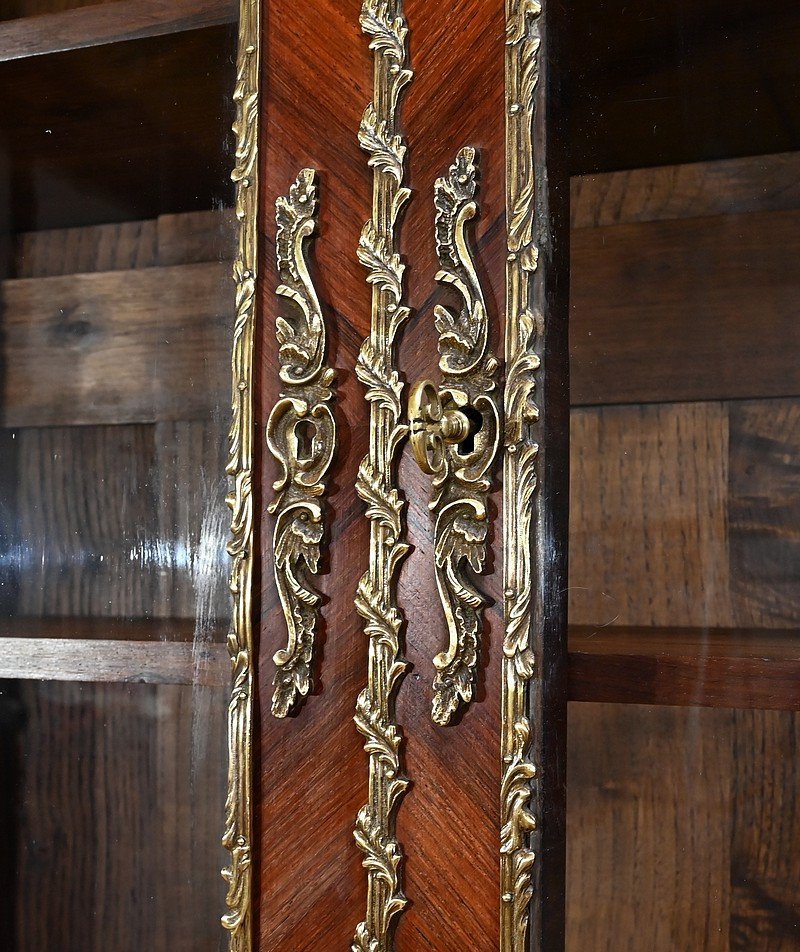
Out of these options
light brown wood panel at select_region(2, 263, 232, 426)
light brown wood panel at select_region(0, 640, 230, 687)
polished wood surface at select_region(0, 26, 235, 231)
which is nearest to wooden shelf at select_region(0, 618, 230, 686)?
light brown wood panel at select_region(0, 640, 230, 687)

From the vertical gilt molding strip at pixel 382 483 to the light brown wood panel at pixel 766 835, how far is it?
146 mm

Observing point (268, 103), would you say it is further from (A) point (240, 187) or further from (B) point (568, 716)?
(B) point (568, 716)

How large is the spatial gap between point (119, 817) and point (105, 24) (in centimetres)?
41

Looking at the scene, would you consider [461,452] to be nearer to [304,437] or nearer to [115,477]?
[304,437]

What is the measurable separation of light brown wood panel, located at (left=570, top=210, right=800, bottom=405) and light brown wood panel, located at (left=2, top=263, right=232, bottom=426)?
174mm

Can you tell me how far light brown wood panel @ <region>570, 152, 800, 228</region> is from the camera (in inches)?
16.9

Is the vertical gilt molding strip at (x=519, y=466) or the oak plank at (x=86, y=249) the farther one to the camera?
the oak plank at (x=86, y=249)

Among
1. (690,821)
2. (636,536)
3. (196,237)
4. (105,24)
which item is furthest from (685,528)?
(105,24)

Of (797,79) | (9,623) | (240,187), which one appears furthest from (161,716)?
(797,79)

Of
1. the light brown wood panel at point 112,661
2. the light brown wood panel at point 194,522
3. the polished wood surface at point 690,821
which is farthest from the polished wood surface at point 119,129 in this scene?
the polished wood surface at point 690,821

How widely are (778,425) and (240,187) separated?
10.9 inches

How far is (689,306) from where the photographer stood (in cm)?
44

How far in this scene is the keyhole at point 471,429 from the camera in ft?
1.40

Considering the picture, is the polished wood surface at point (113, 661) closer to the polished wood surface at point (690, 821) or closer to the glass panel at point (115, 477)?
the glass panel at point (115, 477)
